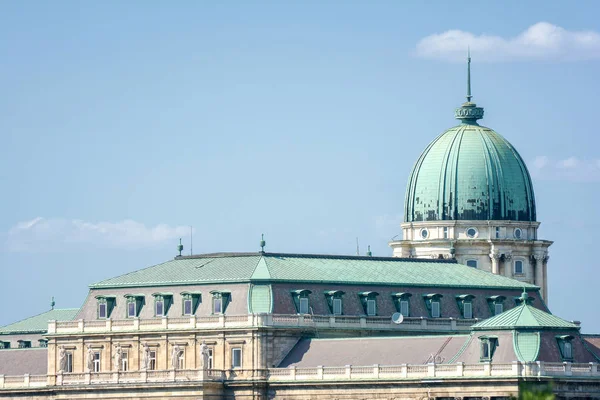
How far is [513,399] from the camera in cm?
15312

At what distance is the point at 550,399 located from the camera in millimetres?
144250

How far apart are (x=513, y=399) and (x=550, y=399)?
8.98 m
